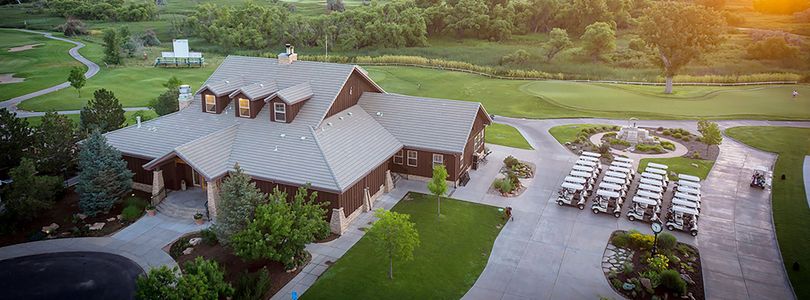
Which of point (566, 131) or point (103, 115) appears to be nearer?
point (103, 115)

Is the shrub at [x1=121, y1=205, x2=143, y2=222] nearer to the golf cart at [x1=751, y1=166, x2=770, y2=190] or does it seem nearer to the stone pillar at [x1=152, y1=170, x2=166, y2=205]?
the stone pillar at [x1=152, y1=170, x2=166, y2=205]

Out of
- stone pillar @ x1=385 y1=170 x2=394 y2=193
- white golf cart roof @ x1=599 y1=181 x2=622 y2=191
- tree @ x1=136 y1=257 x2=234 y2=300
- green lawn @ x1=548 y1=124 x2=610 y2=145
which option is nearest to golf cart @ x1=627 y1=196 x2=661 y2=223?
white golf cart roof @ x1=599 y1=181 x2=622 y2=191

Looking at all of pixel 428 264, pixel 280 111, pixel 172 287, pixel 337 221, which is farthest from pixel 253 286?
pixel 280 111

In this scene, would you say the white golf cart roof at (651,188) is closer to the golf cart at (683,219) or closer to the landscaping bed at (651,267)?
the golf cart at (683,219)

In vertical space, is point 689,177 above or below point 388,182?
above

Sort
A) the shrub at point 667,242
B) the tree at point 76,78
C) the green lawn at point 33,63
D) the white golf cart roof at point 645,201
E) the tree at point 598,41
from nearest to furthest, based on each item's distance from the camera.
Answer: the shrub at point 667,242 < the white golf cart roof at point 645,201 < the tree at point 76,78 < the green lawn at point 33,63 < the tree at point 598,41

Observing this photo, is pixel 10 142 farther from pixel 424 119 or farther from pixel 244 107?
pixel 424 119

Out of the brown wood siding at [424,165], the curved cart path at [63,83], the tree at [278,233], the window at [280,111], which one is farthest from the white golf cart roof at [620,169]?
the curved cart path at [63,83]
